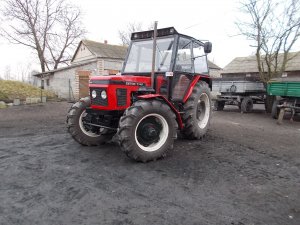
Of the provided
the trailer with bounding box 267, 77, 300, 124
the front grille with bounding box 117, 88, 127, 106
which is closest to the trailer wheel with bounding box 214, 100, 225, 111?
the trailer with bounding box 267, 77, 300, 124

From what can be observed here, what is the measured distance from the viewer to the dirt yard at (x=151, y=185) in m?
2.85

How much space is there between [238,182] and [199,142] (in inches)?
89.9

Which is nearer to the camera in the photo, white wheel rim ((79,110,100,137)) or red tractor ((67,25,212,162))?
red tractor ((67,25,212,162))

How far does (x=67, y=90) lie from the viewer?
20.0m

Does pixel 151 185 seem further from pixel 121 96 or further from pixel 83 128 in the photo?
pixel 83 128

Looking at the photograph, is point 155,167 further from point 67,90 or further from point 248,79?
point 67,90

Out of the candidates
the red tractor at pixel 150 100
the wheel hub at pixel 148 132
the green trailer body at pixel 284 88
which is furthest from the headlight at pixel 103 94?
the green trailer body at pixel 284 88

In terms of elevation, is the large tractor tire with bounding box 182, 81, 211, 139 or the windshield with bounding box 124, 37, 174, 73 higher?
the windshield with bounding box 124, 37, 174, 73

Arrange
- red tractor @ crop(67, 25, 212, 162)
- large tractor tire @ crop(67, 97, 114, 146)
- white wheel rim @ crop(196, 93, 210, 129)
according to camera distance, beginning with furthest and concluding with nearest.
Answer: white wheel rim @ crop(196, 93, 210, 129) → large tractor tire @ crop(67, 97, 114, 146) → red tractor @ crop(67, 25, 212, 162)

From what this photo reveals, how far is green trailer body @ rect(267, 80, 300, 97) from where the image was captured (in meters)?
9.91

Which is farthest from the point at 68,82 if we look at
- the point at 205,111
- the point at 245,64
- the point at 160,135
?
the point at 160,135

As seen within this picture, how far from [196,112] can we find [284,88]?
6.21m

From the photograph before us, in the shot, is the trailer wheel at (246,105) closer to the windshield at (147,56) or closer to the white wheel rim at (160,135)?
the windshield at (147,56)

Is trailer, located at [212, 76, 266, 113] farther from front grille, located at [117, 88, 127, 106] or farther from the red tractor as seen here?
front grille, located at [117, 88, 127, 106]
